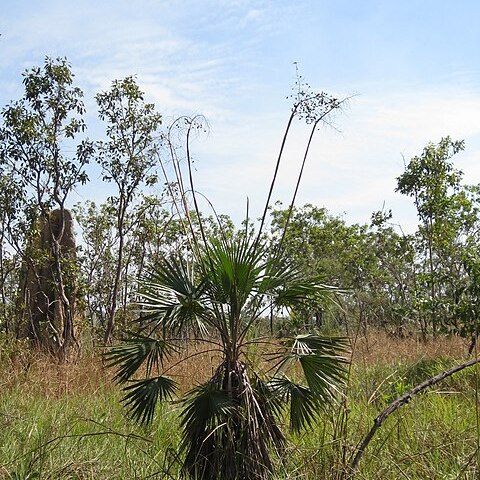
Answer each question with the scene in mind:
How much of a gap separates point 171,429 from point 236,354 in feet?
7.10

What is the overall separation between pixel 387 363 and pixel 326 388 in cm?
589

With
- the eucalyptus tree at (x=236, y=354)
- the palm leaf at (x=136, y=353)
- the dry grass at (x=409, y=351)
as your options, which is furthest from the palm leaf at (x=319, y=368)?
the dry grass at (x=409, y=351)

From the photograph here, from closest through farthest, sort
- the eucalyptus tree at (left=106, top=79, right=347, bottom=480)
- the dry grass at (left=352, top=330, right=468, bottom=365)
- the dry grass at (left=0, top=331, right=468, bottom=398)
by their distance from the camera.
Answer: the eucalyptus tree at (left=106, top=79, right=347, bottom=480) < the dry grass at (left=0, top=331, right=468, bottom=398) < the dry grass at (left=352, top=330, right=468, bottom=365)

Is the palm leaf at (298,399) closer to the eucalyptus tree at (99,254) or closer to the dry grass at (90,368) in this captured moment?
the dry grass at (90,368)

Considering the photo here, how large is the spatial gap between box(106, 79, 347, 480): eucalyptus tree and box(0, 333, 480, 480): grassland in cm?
A: 19

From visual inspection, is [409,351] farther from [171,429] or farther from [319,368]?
[319,368]

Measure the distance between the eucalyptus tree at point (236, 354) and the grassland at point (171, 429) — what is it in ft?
0.61

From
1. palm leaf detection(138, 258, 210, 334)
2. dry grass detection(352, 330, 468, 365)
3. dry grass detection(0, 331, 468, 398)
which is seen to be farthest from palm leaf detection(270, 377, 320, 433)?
dry grass detection(352, 330, 468, 365)

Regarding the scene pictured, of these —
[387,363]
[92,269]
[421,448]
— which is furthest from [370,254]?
[421,448]

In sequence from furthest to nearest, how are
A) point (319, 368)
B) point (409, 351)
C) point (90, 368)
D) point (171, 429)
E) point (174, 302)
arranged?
point (409, 351) → point (90, 368) → point (171, 429) → point (174, 302) → point (319, 368)

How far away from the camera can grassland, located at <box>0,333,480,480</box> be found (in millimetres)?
4348

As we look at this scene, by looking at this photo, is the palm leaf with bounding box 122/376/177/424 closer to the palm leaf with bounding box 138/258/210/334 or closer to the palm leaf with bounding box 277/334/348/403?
the palm leaf with bounding box 138/258/210/334

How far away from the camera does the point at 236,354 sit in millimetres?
4430

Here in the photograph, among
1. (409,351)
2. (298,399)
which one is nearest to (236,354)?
(298,399)
